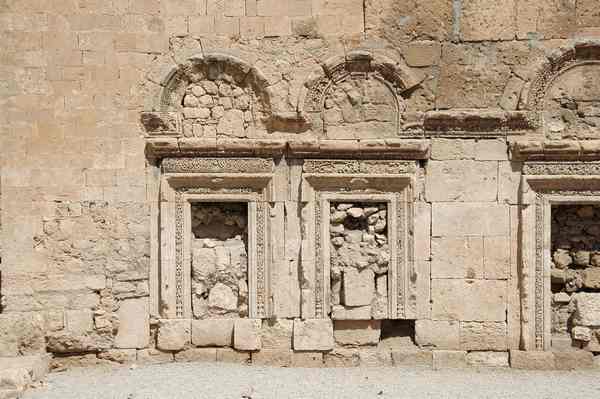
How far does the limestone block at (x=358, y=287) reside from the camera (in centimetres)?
659

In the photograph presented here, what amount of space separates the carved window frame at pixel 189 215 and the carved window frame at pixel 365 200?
0.49 m

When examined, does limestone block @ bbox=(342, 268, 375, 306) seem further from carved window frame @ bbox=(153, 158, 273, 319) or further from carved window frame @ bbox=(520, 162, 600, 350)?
carved window frame @ bbox=(520, 162, 600, 350)

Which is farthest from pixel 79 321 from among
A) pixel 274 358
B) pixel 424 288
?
pixel 424 288

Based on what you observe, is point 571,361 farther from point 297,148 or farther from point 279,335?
point 297,148

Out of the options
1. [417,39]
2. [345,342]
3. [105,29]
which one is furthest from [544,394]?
[105,29]

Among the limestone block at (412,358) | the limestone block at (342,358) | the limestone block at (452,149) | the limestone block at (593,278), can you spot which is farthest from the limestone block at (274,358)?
the limestone block at (593,278)

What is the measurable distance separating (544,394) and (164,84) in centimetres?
499

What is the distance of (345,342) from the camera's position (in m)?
6.67

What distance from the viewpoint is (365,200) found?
6625 mm

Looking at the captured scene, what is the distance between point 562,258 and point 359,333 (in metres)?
2.41

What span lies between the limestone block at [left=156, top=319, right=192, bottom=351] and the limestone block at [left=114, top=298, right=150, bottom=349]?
0.54ft

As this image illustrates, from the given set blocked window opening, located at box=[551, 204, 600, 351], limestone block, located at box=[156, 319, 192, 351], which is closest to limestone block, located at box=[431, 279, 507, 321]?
blocked window opening, located at box=[551, 204, 600, 351]

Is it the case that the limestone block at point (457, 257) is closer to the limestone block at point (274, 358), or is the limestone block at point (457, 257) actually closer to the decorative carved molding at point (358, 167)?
the decorative carved molding at point (358, 167)

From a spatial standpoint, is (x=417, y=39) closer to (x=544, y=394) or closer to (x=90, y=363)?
(x=544, y=394)
